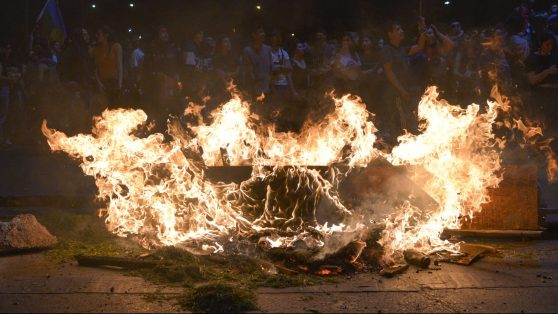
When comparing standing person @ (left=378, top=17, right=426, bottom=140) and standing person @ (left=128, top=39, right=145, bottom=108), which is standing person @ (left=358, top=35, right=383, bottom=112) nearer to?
standing person @ (left=378, top=17, right=426, bottom=140)

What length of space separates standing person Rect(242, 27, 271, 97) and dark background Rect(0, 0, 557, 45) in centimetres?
461

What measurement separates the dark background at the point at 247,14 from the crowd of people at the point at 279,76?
3937mm

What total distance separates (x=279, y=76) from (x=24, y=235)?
7.49 metres

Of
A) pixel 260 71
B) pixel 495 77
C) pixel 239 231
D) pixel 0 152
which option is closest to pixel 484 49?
pixel 495 77

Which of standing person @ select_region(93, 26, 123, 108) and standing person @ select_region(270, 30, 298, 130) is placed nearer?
standing person @ select_region(93, 26, 123, 108)

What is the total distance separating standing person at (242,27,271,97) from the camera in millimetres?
12586

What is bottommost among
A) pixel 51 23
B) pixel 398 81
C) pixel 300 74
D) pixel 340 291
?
pixel 340 291

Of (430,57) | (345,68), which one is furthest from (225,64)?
(430,57)

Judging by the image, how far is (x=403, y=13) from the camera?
2045 centimetres

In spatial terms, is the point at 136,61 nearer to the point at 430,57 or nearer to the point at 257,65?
A: the point at 257,65

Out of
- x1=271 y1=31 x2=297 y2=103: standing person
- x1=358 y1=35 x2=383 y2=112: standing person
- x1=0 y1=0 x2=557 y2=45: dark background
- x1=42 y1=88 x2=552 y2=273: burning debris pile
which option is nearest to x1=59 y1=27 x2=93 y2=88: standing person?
x1=271 y1=31 x2=297 y2=103: standing person

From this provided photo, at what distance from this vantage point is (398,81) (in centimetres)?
1188

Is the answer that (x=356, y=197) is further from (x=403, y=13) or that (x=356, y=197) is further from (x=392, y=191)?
(x=403, y=13)

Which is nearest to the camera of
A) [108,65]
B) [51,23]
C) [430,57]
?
[430,57]
